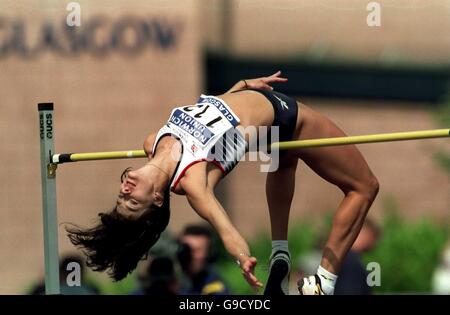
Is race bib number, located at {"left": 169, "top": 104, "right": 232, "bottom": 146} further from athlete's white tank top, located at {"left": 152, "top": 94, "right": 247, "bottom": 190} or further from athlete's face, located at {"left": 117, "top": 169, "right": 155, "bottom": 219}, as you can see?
athlete's face, located at {"left": 117, "top": 169, "right": 155, "bottom": 219}

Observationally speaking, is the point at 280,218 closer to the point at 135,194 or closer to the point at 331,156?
the point at 331,156

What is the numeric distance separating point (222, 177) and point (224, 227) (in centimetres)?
56

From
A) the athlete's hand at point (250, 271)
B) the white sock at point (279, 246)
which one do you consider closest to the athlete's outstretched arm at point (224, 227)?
the athlete's hand at point (250, 271)

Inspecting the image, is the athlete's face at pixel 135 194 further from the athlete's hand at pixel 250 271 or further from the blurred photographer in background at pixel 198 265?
the blurred photographer in background at pixel 198 265

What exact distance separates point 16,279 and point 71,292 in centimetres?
651

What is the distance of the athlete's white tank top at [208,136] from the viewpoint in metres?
7.14

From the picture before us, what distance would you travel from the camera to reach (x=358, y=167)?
25.1ft

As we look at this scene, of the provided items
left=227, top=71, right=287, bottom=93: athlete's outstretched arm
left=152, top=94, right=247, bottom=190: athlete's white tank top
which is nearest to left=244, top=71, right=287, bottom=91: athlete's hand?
left=227, top=71, right=287, bottom=93: athlete's outstretched arm

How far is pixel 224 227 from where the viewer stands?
6.78m

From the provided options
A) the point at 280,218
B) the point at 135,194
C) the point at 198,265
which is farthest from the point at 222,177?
the point at 198,265

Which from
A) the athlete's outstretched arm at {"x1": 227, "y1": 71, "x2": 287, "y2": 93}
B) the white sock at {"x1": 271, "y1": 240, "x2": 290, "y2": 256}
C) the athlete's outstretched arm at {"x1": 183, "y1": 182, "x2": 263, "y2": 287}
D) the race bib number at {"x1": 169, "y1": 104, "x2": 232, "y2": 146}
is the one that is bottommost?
the white sock at {"x1": 271, "y1": 240, "x2": 290, "y2": 256}

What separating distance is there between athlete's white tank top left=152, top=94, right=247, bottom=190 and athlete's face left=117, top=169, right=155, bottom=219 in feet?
0.49

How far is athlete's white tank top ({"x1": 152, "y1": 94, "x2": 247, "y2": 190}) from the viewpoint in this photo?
714cm

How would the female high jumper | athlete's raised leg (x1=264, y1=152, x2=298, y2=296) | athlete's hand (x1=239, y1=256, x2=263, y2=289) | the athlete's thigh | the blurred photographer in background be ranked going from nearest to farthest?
athlete's hand (x1=239, y1=256, x2=263, y2=289) → the female high jumper → the athlete's thigh → athlete's raised leg (x1=264, y1=152, x2=298, y2=296) → the blurred photographer in background
